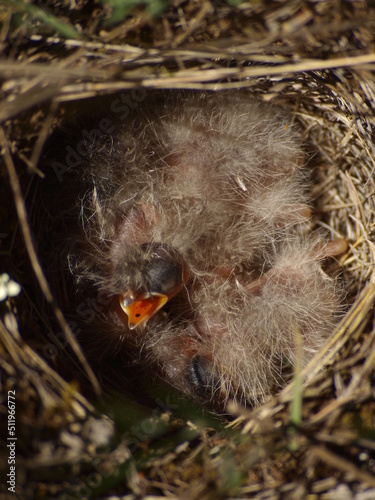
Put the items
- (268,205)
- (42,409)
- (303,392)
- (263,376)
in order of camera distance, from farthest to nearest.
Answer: (268,205)
(263,376)
(303,392)
(42,409)

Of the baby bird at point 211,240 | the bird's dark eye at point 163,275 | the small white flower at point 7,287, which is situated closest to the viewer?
the small white flower at point 7,287

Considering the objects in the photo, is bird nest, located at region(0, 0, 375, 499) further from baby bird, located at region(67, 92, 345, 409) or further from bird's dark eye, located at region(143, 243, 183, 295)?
bird's dark eye, located at region(143, 243, 183, 295)

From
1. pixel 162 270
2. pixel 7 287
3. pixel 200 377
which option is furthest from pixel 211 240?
pixel 7 287

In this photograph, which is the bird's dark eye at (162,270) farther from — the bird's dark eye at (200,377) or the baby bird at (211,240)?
the bird's dark eye at (200,377)

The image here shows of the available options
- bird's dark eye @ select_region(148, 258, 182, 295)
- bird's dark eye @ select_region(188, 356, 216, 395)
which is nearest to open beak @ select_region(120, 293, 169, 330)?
bird's dark eye @ select_region(148, 258, 182, 295)

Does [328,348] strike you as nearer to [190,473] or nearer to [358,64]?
[190,473]

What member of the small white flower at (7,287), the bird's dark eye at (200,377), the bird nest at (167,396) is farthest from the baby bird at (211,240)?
the small white flower at (7,287)

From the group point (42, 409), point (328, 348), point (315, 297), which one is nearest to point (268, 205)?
point (315, 297)
